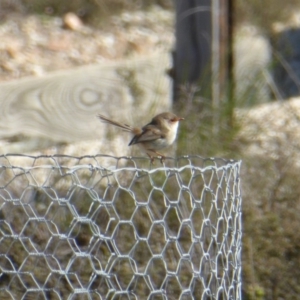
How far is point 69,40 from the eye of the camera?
8.26 metres

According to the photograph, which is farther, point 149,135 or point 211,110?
point 211,110

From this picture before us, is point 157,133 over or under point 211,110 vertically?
under

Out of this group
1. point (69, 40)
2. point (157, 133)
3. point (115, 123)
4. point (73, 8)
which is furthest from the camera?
point (73, 8)

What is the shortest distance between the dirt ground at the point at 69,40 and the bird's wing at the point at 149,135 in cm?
259

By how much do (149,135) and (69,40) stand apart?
13.9 ft

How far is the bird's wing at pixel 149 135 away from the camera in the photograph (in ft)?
13.6

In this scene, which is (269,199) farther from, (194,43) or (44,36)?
(44,36)

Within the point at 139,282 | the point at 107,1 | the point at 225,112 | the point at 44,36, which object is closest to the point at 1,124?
the point at 139,282

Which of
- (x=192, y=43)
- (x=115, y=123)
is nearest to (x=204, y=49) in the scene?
(x=192, y=43)

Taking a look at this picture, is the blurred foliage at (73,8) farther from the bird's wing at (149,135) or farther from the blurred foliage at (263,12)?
the bird's wing at (149,135)

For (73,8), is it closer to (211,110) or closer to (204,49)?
(204,49)

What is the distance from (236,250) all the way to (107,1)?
6.76m

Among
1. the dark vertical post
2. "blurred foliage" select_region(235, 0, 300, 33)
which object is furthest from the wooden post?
"blurred foliage" select_region(235, 0, 300, 33)

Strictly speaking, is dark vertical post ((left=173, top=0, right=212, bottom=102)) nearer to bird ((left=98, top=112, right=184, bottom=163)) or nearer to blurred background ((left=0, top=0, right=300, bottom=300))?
blurred background ((left=0, top=0, right=300, bottom=300))
